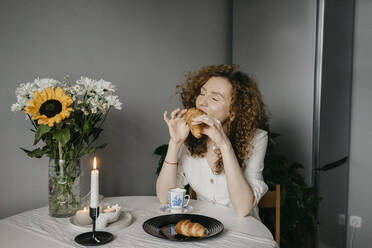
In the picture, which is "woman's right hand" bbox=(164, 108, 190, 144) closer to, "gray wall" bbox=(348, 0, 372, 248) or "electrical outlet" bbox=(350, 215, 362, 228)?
"gray wall" bbox=(348, 0, 372, 248)

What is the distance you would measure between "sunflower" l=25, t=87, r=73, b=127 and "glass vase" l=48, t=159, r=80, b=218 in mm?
186

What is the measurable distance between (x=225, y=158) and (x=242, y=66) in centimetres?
145

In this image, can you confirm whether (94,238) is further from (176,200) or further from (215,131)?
(215,131)

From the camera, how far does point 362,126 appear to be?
278cm

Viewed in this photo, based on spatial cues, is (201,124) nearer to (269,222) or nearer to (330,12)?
(269,222)

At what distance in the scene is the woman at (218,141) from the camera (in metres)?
1.63

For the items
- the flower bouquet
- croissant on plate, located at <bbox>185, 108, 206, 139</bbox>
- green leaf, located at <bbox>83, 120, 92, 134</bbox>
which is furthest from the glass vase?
croissant on plate, located at <bbox>185, 108, 206, 139</bbox>

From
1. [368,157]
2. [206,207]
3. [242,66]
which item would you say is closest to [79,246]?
[206,207]

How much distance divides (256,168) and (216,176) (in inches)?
8.0

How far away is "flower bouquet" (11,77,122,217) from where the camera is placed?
1313 mm

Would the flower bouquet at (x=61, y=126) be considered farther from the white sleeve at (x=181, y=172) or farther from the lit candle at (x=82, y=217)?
the white sleeve at (x=181, y=172)

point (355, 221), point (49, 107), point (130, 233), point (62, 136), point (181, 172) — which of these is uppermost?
point (49, 107)

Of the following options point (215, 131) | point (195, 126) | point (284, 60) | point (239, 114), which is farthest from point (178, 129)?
point (284, 60)

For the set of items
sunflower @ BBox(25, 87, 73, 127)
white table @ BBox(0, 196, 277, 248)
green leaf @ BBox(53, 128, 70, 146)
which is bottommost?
white table @ BBox(0, 196, 277, 248)
